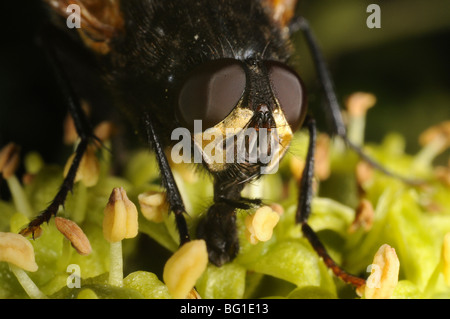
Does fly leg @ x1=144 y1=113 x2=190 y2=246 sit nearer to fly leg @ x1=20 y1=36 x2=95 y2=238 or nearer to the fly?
the fly

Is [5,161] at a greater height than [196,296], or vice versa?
[5,161]

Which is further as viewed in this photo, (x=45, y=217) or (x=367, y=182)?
(x=367, y=182)

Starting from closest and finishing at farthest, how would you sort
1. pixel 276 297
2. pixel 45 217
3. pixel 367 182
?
1. pixel 276 297
2. pixel 45 217
3. pixel 367 182

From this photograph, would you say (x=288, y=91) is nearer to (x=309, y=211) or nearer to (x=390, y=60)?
(x=309, y=211)

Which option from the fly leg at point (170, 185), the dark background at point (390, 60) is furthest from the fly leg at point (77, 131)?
the dark background at point (390, 60)

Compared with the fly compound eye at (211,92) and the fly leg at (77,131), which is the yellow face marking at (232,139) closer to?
the fly compound eye at (211,92)

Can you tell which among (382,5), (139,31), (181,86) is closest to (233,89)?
(181,86)

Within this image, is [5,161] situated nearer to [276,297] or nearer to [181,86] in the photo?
[181,86]
